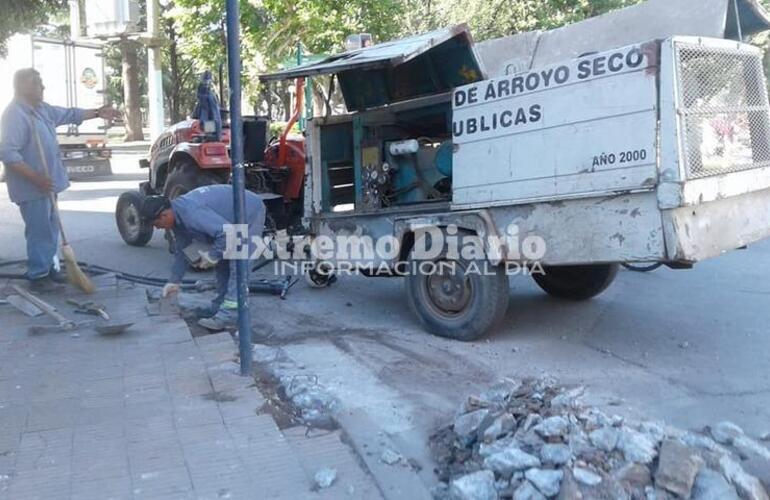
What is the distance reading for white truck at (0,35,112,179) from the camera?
2044 cm

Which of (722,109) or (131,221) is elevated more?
(722,109)

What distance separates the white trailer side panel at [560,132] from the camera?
4945mm

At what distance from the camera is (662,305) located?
731 centimetres

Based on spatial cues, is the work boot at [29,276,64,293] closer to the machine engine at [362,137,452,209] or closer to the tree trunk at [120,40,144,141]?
the machine engine at [362,137,452,209]

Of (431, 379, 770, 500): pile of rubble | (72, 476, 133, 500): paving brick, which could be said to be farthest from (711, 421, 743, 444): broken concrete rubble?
(72, 476, 133, 500): paving brick

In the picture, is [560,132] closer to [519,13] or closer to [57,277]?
[57,277]

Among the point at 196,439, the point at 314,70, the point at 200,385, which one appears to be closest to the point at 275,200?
the point at 314,70

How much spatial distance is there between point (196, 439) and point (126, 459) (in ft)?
1.23

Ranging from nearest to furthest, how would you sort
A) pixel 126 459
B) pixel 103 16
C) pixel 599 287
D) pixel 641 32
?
pixel 126 459 < pixel 641 32 < pixel 599 287 < pixel 103 16

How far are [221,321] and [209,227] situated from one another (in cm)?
78

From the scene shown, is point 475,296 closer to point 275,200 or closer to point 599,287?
point 599,287

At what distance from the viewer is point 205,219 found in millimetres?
6258

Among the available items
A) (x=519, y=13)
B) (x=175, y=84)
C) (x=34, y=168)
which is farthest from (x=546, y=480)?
(x=175, y=84)

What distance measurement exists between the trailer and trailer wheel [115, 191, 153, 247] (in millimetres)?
3709
